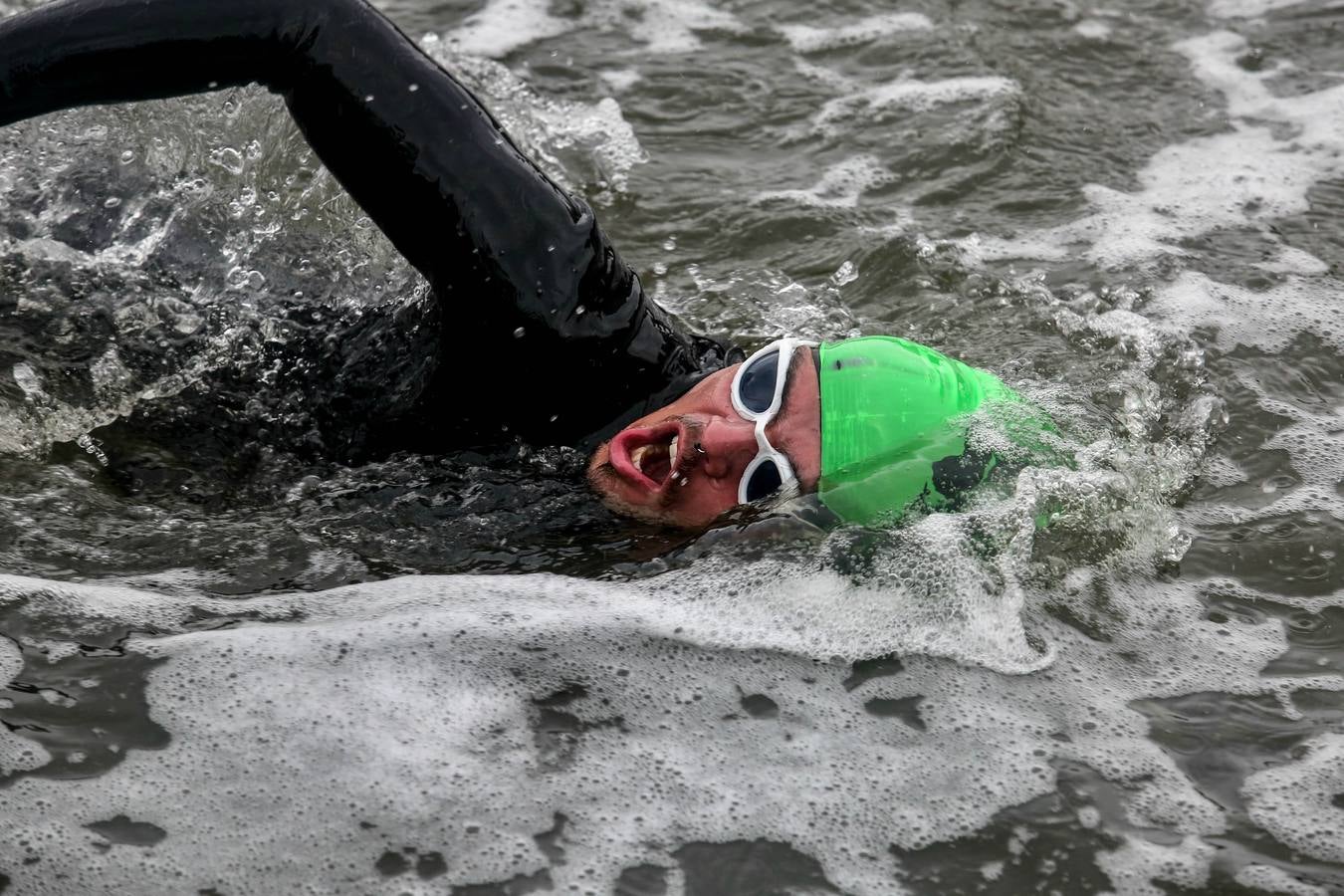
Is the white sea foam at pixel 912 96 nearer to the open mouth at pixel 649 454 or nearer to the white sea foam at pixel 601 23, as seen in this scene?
the white sea foam at pixel 601 23

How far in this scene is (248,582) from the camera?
3.55 m

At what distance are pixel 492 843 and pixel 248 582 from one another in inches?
39.8

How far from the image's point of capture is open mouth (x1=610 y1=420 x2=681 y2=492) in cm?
362

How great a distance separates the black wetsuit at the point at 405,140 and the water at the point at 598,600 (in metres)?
0.33

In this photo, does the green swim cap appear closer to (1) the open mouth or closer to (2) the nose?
(2) the nose

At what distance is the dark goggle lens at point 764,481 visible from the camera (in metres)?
3.63

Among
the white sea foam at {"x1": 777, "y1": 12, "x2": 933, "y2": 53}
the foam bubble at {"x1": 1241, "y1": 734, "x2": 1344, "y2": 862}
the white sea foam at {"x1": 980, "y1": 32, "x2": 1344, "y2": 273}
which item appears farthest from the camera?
the white sea foam at {"x1": 777, "y1": 12, "x2": 933, "y2": 53}

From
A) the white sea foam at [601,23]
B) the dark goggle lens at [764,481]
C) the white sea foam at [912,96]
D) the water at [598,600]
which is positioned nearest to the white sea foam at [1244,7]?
the white sea foam at [912,96]

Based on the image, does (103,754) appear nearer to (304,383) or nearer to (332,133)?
(304,383)

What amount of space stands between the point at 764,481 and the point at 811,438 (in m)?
0.16

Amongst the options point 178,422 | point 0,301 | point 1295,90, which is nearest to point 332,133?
point 178,422

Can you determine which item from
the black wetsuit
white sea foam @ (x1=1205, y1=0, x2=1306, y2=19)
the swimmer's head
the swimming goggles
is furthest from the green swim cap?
white sea foam @ (x1=1205, y1=0, x2=1306, y2=19)

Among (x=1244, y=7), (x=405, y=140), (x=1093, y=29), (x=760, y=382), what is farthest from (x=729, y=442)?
(x=1244, y=7)

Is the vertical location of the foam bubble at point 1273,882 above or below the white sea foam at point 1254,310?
below
